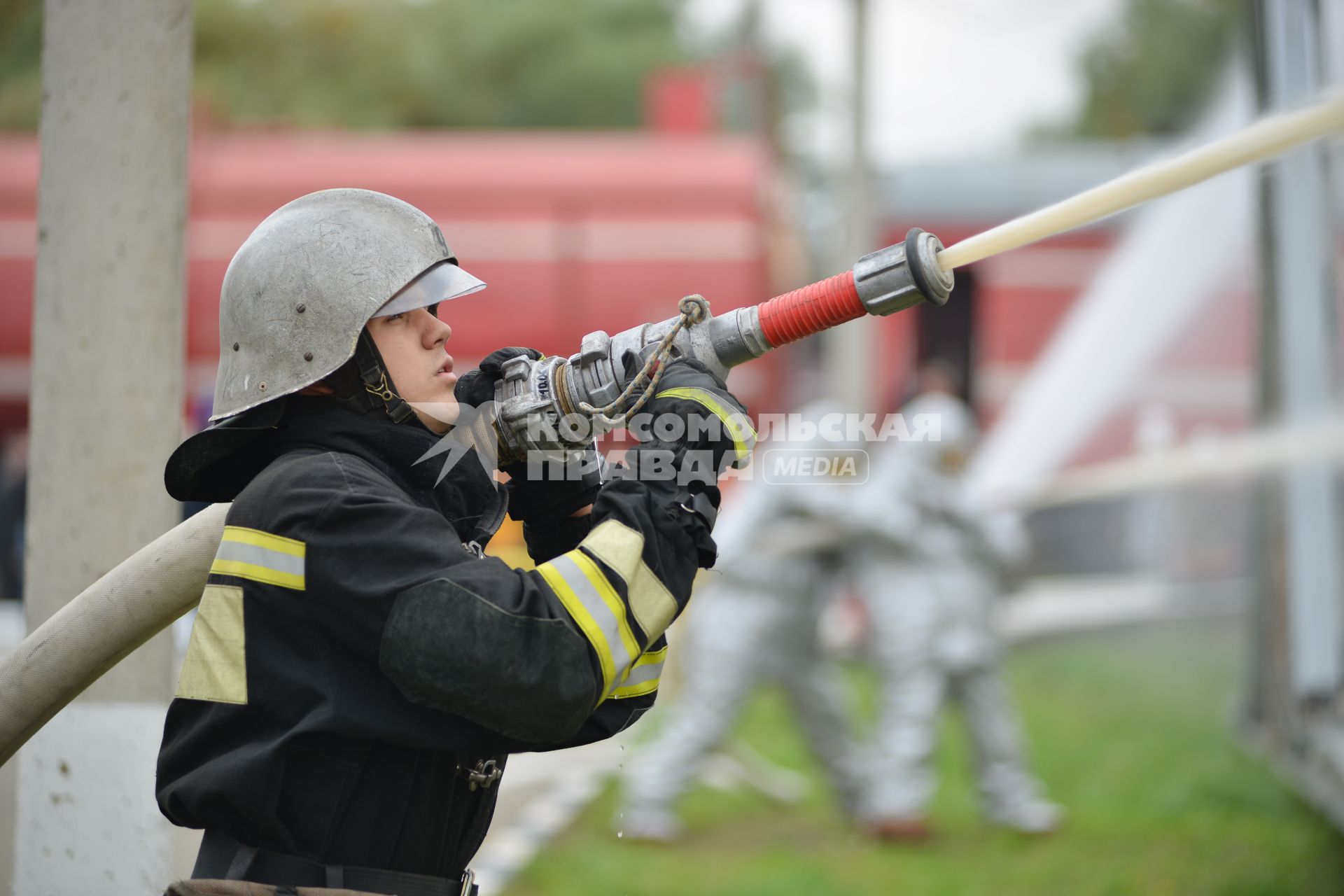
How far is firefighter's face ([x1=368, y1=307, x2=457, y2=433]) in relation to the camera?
1767 millimetres

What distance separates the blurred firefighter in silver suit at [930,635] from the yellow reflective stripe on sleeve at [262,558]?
4181 mm

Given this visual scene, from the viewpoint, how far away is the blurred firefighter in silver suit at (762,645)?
5625mm

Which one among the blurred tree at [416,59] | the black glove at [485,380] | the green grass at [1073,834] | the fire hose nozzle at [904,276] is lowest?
the green grass at [1073,834]

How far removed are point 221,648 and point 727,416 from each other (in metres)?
0.69

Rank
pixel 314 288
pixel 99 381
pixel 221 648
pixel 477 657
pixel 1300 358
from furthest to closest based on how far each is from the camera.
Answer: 1. pixel 1300 358
2. pixel 99 381
3. pixel 314 288
4. pixel 221 648
5. pixel 477 657

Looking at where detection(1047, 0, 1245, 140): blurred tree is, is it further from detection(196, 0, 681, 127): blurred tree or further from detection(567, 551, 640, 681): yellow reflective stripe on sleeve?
detection(567, 551, 640, 681): yellow reflective stripe on sleeve

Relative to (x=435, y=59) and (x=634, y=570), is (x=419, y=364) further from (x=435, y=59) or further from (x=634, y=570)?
(x=435, y=59)

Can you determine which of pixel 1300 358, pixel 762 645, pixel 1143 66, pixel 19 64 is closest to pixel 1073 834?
pixel 762 645

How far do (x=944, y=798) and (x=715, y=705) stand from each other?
4.77 ft

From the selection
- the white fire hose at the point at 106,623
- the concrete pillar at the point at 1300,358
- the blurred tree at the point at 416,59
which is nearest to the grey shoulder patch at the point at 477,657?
the white fire hose at the point at 106,623

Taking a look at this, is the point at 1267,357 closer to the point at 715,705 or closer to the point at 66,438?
the point at 715,705

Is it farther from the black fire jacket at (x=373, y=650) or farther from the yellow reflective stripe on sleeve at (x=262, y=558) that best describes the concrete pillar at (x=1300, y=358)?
the yellow reflective stripe on sleeve at (x=262, y=558)

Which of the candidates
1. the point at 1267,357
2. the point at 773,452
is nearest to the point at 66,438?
the point at 773,452

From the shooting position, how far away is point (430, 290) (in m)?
1.79
